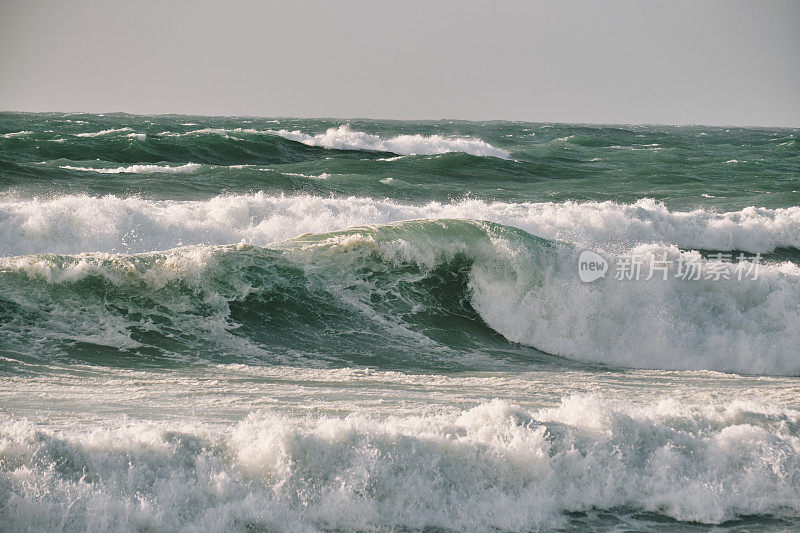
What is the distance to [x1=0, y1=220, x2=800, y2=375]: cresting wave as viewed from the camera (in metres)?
8.40

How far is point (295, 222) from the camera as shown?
1462 cm

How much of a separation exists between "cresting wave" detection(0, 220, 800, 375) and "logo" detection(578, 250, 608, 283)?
0.12 m

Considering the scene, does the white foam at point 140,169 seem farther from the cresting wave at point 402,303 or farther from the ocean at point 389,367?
the cresting wave at point 402,303

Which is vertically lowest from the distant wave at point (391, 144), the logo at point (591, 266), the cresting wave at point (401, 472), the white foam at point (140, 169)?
the cresting wave at point (401, 472)

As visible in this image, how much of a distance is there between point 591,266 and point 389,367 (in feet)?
12.0

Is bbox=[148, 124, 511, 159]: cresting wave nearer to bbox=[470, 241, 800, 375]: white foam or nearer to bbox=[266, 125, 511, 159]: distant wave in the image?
bbox=[266, 125, 511, 159]: distant wave

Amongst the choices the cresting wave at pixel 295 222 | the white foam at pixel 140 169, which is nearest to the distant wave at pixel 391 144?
the white foam at pixel 140 169

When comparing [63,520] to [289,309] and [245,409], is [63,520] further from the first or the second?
[289,309]

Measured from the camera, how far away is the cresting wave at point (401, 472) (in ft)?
13.1

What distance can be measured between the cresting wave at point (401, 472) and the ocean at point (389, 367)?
0.02m

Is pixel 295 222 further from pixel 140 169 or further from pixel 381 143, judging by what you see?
pixel 381 143

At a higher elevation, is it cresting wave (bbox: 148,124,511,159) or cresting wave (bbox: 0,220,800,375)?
cresting wave (bbox: 148,124,511,159)

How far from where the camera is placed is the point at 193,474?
4230 mm

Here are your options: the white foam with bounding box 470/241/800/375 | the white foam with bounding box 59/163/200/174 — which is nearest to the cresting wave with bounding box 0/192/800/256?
the white foam with bounding box 470/241/800/375
